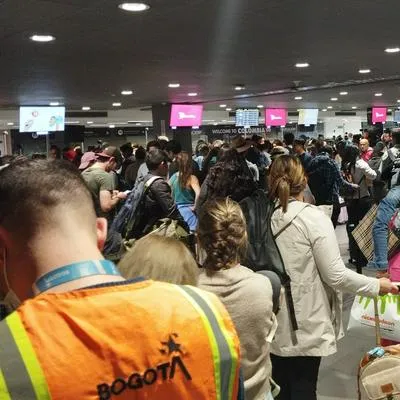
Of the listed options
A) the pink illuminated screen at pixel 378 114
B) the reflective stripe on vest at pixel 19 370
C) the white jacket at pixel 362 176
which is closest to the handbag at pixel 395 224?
the reflective stripe on vest at pixel 19 370

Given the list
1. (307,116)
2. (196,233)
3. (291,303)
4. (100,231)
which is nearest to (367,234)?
(291,303)

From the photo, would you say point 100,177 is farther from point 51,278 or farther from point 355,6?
point 51,278

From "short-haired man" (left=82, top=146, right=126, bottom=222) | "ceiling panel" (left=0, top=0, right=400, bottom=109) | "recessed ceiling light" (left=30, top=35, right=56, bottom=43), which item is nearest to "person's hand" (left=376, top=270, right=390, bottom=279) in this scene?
"short-haired man" (left=82, top=146, right=126, bottom=222)

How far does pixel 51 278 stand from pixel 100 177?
4355mm

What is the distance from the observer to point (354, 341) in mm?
5039

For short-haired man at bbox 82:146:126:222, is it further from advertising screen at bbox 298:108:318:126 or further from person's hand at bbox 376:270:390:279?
advertising screen at bbox 298:108:318:126

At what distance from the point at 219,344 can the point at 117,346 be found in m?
0.20

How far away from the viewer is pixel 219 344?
1.08 m

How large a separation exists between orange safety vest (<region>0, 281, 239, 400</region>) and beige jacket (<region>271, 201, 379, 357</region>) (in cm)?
203

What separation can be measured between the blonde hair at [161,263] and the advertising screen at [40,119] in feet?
45.5

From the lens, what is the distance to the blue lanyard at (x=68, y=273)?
3.26 feet

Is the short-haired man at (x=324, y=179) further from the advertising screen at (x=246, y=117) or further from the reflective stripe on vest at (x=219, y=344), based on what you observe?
the advertising screen at (x=246, y=117)

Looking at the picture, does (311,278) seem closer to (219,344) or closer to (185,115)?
(219,344)

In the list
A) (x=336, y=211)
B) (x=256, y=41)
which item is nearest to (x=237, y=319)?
(x=256, y=41)
